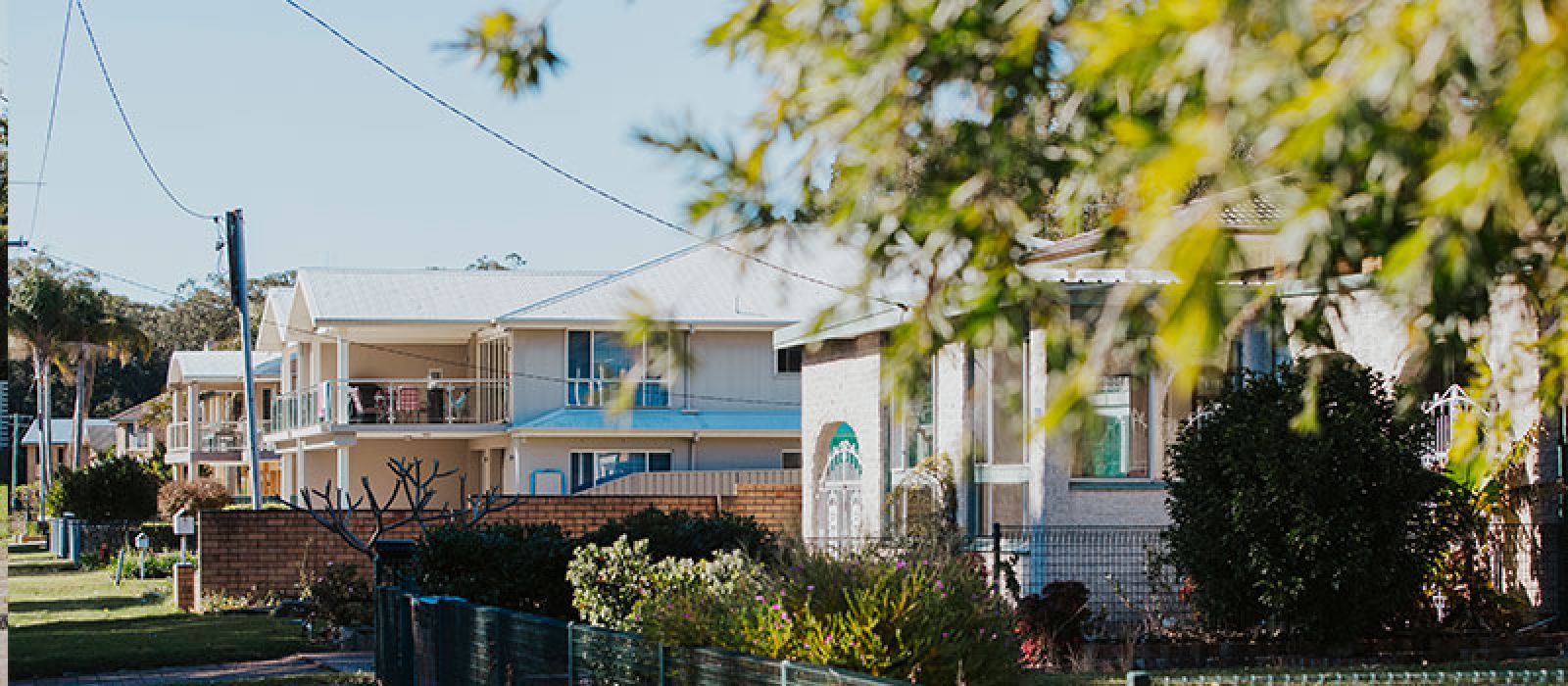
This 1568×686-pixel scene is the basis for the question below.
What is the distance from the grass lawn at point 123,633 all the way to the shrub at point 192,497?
11.6m

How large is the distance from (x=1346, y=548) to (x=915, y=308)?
11.4 metres

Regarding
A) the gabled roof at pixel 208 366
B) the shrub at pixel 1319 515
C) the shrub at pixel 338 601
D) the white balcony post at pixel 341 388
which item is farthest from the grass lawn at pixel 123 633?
the gabled roof at pixel 208 366

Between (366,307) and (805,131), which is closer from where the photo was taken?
(805,131)

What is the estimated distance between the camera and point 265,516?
2656cm

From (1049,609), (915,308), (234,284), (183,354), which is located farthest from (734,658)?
(183,354)

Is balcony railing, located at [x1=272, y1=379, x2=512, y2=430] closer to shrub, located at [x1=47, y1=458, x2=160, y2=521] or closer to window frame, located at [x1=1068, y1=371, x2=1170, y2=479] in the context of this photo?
shrub, located at [x1=47, y1=458, x2=160, y2=521]

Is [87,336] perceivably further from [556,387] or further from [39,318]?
[556,387]

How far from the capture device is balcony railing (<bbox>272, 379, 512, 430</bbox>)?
40.2 metres

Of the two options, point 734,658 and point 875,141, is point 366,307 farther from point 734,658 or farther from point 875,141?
point 875,141

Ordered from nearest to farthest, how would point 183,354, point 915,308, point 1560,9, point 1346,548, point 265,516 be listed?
point 1560,9
point 915,308
point 1346,548
point 265,516
point 183,354

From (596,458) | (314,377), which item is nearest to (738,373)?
(596,458)

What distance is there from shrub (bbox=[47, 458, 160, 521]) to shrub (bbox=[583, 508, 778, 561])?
A: 101ft

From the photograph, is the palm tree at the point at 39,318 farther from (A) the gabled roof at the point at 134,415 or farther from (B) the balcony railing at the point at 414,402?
(B) the balcony railing at the point at 414,402

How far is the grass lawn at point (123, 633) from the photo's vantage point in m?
20.1
